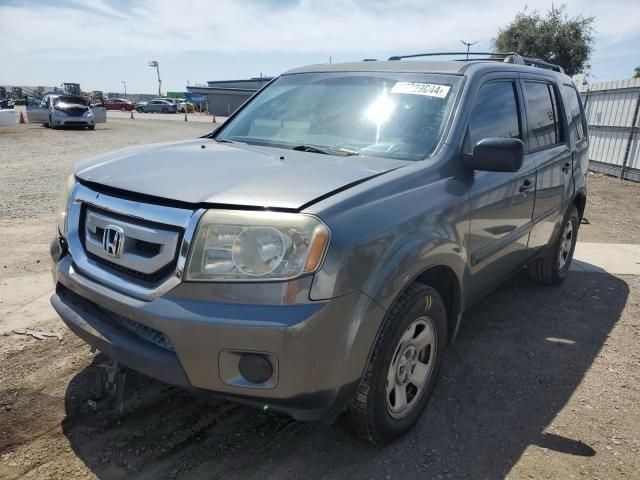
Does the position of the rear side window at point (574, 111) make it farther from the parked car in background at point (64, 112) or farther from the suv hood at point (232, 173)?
the parked car in background at point (64, 112)

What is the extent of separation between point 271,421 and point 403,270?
1.16 metres

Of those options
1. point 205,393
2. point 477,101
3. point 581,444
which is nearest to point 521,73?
point 477,101

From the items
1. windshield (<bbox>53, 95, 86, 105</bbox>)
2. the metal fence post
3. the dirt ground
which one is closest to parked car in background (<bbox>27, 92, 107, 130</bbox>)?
windshield (<bbox>53, 95, 86, 105</bbox>)

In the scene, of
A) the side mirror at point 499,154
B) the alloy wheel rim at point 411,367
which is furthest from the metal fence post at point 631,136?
the alloy wheel rim at point 411,367

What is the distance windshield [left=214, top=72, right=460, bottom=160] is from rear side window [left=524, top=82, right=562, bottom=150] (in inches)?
41.7

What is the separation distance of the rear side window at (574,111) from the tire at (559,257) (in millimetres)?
732

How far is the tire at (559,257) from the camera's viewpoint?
15.9ft

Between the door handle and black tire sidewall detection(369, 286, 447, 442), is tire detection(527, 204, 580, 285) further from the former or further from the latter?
black tire sidewall detection(369, 286, 447, 442)

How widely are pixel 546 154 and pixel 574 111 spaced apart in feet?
3.92

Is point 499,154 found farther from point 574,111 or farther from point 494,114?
point 574,111

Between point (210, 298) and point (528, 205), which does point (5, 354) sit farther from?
point (528, 205)

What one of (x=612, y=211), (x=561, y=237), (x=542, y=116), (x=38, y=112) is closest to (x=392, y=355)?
(x=542, y=116)

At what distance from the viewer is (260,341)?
6.44 feet

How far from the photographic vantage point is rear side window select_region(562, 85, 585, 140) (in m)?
4.78
